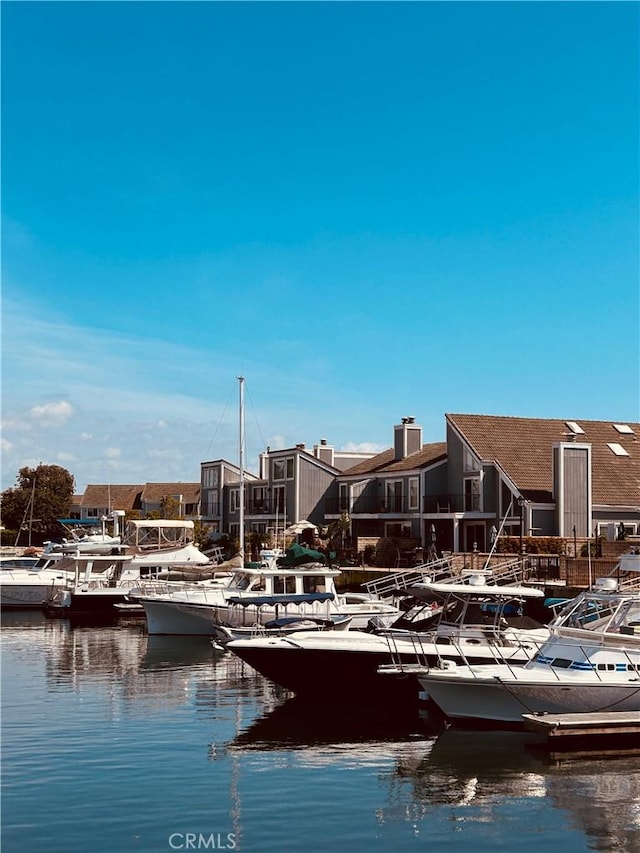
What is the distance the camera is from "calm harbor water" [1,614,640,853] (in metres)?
15.5

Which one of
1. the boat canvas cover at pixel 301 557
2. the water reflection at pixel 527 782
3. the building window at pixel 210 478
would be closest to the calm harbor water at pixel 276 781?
the water reflection at pixel 527 782

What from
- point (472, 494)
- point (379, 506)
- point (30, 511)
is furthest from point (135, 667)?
point (30, 511)

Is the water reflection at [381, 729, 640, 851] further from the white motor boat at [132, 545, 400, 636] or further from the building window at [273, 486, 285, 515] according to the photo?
the building window at [273, 486, 285, 515]

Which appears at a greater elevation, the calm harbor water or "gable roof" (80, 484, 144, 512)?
"gable roof" (80, 484, 144, 512)

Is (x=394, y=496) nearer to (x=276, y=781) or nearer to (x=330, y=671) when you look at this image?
(x=330, y=671)

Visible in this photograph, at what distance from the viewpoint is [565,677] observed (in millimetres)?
21484

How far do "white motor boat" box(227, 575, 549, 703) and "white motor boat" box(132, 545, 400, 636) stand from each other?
9448 mm

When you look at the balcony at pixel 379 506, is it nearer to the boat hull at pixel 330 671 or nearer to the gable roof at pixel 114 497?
the boat hull at pixel 330 671

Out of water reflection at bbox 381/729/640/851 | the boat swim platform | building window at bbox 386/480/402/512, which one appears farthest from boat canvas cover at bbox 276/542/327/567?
the boat swim platform

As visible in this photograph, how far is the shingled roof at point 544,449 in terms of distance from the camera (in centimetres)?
5562

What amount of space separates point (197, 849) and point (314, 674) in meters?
10.6

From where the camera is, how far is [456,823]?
1625 cm

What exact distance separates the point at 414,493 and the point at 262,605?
25.0 m

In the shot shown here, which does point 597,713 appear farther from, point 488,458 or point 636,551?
point 488,458
